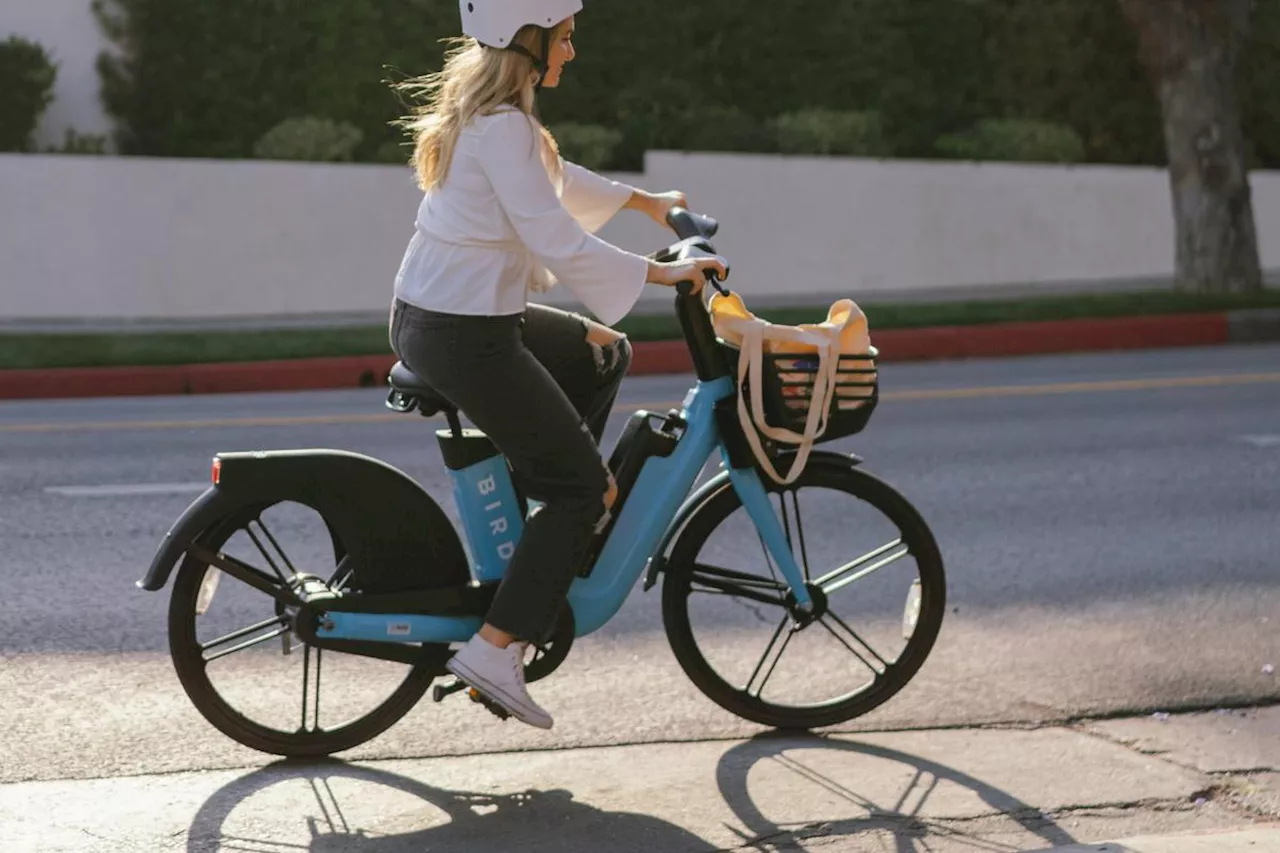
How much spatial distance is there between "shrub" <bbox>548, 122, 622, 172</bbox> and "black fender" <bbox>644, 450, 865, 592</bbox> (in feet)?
48.4

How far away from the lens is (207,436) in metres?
10.1

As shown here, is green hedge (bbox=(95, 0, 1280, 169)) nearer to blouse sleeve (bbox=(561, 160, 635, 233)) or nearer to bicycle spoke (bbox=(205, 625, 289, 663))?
blouse sleeve (bbox=(561, 160, 635, 233))

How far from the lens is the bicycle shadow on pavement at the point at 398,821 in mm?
4152

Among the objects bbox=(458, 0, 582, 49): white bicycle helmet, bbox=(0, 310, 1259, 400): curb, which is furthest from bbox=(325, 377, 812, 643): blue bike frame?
bbox=(0, 310, 1259, 400): curb

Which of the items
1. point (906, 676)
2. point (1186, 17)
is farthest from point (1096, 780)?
point (1186, 17)

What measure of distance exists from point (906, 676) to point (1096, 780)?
0.66 meters

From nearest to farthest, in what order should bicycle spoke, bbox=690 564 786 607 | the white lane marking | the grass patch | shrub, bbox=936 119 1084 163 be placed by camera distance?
bicycle spoke, bbox=690 564 786 607, the white lane marking, the grass patch, shrub, bbox=936 119 1084 163

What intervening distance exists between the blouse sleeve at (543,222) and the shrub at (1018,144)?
1660 cm

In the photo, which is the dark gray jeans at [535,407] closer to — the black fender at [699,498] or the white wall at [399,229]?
the black fender at [699,498]

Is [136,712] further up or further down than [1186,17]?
further down

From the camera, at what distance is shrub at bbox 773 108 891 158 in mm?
20000

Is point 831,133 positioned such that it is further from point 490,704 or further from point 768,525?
point 490,704

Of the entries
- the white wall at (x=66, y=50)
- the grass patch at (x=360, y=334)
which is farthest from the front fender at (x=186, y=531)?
the white wall at (x=66, y=50)

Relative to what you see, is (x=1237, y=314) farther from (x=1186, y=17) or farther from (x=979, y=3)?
(x=979, y=3)
